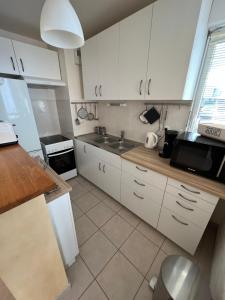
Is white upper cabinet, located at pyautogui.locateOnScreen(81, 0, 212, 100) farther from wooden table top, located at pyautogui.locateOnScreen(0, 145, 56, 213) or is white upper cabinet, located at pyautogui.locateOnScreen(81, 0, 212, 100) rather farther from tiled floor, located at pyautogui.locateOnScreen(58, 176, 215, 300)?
tiled floor, located at pyautogui.locateOnScreen(58, 176, 215, 300)

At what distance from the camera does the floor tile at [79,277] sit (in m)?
1.06

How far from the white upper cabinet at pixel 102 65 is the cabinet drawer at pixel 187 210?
136 centimetres

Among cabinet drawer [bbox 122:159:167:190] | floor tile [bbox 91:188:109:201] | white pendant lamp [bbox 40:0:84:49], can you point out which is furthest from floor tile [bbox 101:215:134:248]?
white pendant lamp [bbox 40:0:84:49]

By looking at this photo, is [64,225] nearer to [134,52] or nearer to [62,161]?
[62,161]

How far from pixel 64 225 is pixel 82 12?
2171mm

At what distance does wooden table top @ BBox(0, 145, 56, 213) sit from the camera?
523 millimetres

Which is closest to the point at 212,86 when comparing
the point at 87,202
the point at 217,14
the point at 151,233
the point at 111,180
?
the point at 217,14

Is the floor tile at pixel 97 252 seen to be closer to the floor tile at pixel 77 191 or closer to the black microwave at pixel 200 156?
the floor tile at pixel 77 191

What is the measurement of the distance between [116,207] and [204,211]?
1132mm

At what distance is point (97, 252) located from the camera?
1338 mm

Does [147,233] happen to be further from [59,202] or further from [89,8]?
[89,8]

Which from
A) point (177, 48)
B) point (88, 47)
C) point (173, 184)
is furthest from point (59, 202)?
point (88, 47)

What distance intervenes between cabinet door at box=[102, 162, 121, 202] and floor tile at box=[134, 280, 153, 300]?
0.91m

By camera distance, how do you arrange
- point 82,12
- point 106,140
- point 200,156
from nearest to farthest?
1. point 200,156
2. point 82,12
3. point 106,140
